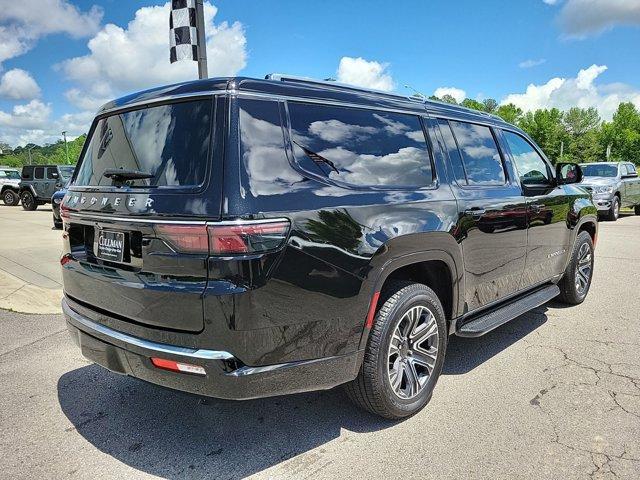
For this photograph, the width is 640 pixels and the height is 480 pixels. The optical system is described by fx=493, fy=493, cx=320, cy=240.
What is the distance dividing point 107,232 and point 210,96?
3.17 feet

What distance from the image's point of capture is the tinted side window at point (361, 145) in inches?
103

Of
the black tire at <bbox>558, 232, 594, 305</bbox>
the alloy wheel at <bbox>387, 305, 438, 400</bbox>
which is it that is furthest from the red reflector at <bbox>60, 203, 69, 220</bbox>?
the black tire at <bbox>558, 232, 594, 305</bbox>

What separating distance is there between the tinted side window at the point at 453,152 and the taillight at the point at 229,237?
5.57 ft

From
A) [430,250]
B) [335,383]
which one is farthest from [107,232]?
[430,250]

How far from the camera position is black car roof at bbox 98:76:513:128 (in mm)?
2453

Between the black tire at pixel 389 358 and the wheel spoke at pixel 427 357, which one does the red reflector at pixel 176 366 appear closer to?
the black tire at pixel 389 358

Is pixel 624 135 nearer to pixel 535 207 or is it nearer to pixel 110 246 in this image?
pixel 535 207

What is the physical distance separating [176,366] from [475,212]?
2291 mm

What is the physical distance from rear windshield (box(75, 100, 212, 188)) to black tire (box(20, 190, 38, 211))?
68.7 ft

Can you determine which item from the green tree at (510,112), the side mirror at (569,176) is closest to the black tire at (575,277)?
the side mirror at (569,176)

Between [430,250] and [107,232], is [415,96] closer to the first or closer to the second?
[430,250]

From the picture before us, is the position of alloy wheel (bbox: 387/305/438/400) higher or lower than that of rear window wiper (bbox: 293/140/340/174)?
lower

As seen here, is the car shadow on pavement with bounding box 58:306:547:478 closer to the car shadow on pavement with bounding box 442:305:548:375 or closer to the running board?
the car shadow on pavement with bounding box 442:305:548:375

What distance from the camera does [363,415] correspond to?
3146 mm
